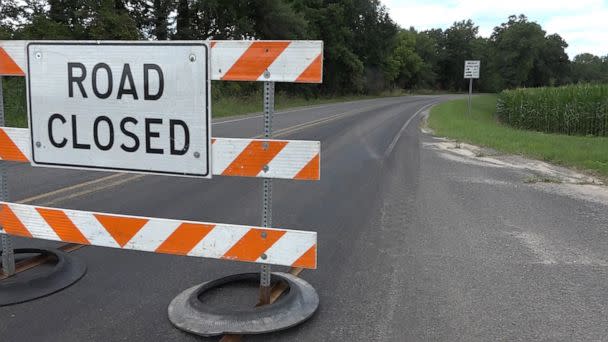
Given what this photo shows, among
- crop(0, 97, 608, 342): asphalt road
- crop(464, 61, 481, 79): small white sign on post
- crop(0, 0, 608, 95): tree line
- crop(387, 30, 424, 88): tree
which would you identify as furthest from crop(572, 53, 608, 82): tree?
crop(0, 97, 608, 342): asphalt road

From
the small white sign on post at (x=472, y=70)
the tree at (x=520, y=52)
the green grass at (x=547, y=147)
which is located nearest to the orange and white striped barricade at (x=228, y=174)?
the green grass at (x=547, y=147)

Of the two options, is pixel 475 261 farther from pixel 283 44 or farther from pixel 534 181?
pixel 534 181

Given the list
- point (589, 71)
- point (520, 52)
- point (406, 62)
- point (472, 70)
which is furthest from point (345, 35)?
point (589, 71)

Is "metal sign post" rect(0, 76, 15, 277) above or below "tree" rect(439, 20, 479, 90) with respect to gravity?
below

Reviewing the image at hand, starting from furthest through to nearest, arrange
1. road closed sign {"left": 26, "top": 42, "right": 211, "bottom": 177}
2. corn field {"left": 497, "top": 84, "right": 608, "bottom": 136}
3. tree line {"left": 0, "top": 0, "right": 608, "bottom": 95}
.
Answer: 1. tree line {"left": 0, "top": 0, "right": 608, "bottom": 95}
2. corn field {"left": 497, "top": 84, "right": 608, "bottom": 136}
3. road closed sign {"left": 26, "top": 42, "right": 211, "bottom": 177}

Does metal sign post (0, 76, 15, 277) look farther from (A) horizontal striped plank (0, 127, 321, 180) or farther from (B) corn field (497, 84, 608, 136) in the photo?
(B) corn field (497, 84, 608, 136)

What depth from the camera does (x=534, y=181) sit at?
9156mm

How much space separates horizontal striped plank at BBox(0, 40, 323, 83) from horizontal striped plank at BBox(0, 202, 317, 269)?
0.97 metres

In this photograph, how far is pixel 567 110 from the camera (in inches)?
866

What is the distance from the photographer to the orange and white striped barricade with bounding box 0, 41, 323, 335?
3.21 metres

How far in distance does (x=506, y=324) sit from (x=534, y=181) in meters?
6.24

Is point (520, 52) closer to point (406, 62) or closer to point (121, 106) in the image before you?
point (406, 62)

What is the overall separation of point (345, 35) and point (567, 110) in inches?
1596

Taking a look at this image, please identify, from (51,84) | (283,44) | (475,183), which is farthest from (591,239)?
(51,84)
